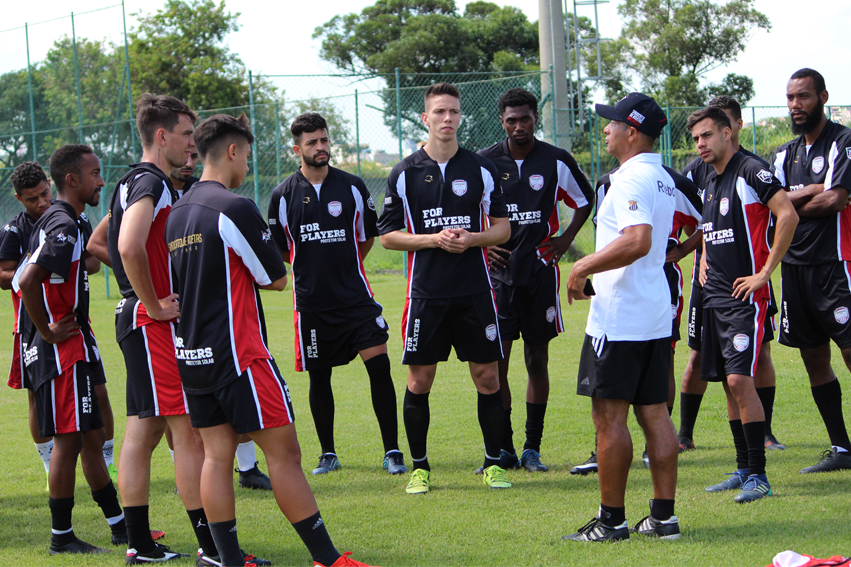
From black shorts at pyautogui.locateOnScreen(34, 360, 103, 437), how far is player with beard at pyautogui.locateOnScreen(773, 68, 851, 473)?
453 centimetres

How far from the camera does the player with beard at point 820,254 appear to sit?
542 centimetres

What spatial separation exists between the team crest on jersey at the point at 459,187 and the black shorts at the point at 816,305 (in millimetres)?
2286

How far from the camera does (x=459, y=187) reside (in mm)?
5402

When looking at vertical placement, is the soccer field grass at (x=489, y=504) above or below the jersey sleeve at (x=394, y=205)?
below

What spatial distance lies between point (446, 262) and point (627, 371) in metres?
1.70

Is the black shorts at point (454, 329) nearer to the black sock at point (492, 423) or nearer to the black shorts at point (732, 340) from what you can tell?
the black sock at point (492, 423)

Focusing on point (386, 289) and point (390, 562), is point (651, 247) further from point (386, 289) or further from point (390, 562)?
point (386, 289)

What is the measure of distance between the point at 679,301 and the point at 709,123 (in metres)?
1.54

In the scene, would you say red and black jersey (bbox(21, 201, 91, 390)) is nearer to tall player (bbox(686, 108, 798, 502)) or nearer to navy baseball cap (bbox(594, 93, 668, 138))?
navy baseball cap (bbox(594, 93, 668, 138))

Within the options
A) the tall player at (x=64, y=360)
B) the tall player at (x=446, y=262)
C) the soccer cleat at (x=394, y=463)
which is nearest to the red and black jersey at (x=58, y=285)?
the tall player at (x=64, y=360)

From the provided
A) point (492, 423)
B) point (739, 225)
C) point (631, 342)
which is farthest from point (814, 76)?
point (492, 423)

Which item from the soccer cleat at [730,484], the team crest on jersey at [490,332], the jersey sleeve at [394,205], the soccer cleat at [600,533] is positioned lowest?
the soccer cleat at [730,484]

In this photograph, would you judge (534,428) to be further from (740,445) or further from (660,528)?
(660,528)

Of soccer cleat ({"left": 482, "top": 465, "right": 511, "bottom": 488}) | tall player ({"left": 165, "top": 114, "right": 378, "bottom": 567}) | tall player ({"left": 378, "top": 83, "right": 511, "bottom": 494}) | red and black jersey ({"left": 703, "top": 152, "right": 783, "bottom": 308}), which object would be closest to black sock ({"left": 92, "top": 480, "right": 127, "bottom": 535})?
tall player ({"left": 165, "top": 114, "right": 378, "bottom": 567})
